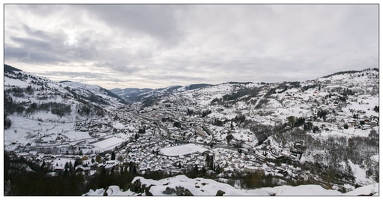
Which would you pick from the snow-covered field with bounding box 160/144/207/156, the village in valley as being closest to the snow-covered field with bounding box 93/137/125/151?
the village in valley

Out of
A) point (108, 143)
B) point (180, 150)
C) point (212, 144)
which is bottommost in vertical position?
point (212, 144)

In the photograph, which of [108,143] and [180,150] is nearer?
[180,150]

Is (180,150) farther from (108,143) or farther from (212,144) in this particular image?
(108,143)

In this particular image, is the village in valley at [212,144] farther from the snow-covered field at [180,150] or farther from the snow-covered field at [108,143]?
the snow-covered field at [180,150]

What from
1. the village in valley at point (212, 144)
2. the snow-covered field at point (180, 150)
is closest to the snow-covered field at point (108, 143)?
the village in valley at point (212, 144)

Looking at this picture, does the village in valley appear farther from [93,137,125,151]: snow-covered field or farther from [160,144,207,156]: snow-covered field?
[160,144,207,156]: snow-covered field

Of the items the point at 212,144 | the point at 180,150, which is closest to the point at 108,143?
the point at 180,150

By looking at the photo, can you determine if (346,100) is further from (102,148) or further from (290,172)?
(102,148)

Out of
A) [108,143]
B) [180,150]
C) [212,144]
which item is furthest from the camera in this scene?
[212,144]

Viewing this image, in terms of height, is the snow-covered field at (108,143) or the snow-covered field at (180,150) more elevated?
the snow-covered field at (108,143)

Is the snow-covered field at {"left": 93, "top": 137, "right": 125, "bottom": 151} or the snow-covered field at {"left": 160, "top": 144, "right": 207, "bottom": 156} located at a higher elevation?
the snow-covered field at {"left": 93, "top": 137, "right": 125, "bottom": 151}

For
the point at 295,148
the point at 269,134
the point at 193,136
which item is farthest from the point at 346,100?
the point at 193,136

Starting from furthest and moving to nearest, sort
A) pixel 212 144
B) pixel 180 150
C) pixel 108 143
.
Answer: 1. pixel 212 144
2. pixel 108 143
3. pixel 180 150
